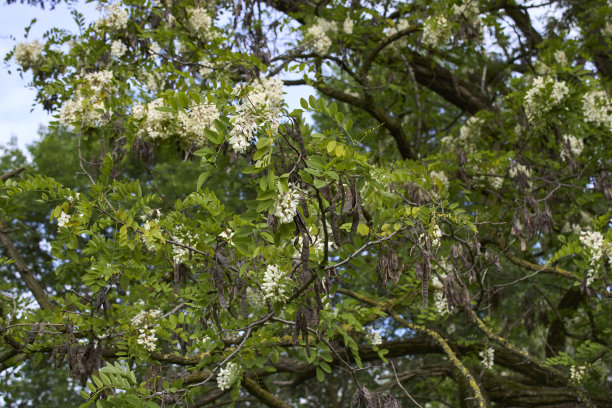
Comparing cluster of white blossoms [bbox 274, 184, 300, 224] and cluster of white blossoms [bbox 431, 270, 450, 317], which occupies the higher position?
cluster of white blossoms [bbox 431, 270, 450, 317]

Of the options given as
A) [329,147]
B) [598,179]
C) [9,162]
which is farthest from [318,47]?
[9,162]

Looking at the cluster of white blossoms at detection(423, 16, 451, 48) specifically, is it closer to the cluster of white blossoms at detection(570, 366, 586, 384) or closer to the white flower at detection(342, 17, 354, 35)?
the white flower at detection(342, 17, 354, 35)

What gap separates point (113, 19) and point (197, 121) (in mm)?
1757

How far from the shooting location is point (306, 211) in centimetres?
205

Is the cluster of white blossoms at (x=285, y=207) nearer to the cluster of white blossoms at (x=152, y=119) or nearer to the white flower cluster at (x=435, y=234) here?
the white flower cluster at (x=435, y=234)

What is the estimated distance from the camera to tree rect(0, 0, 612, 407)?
2.51 metres

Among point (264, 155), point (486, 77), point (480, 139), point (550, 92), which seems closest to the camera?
point (264, 155)

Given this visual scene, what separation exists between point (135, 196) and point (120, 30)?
2.56m

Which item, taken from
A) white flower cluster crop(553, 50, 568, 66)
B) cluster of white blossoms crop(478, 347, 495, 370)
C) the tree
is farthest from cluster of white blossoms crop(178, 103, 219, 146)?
white flower cluster crop(553, 50, 568, 66)

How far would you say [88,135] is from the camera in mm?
4379

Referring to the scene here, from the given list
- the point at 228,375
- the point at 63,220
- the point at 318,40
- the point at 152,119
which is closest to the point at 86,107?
the point at 152,119

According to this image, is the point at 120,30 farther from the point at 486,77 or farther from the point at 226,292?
the point at 486,77

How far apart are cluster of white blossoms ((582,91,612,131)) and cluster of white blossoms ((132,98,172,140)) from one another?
12.1 feet

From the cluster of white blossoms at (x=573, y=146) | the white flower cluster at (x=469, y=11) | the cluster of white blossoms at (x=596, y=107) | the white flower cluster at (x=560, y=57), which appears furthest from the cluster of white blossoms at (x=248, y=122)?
the white flower cluster at (x=560, y=57)
